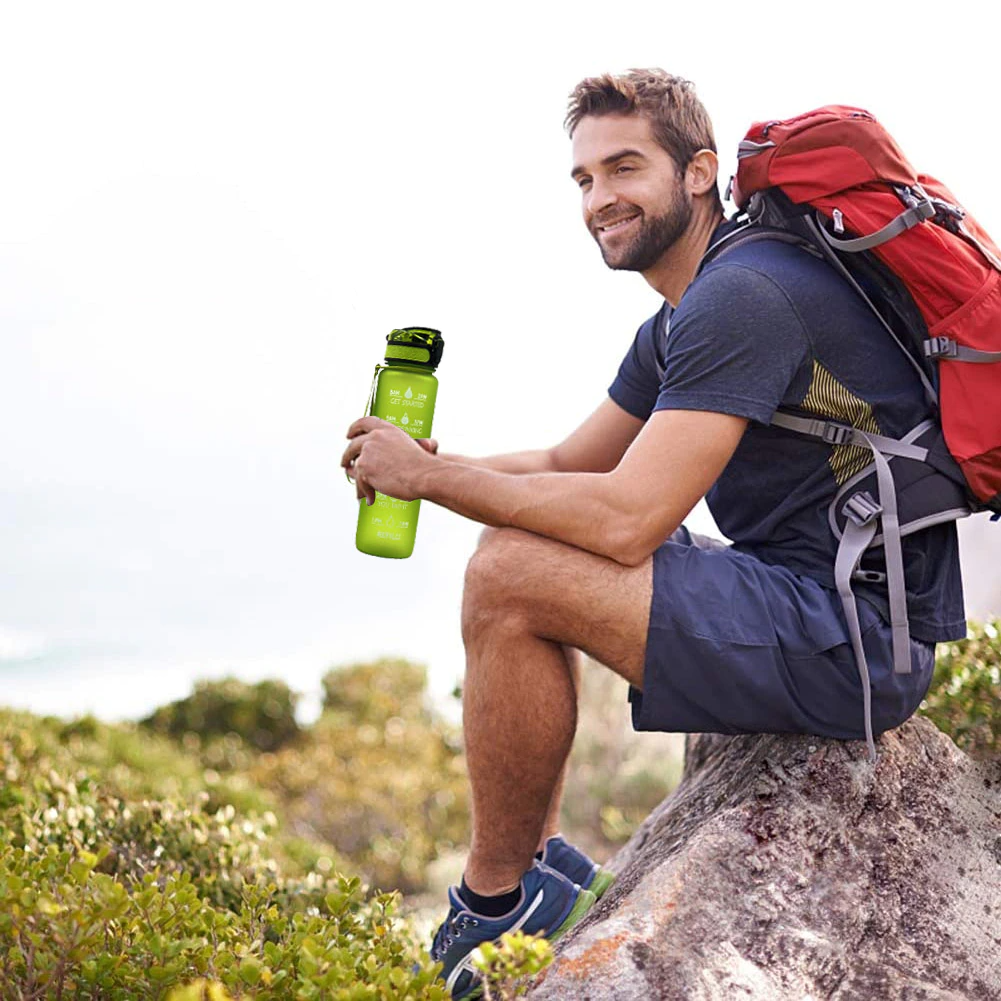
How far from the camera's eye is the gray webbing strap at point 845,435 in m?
3.78

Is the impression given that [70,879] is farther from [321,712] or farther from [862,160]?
[321,712]

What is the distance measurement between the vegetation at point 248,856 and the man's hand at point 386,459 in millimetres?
1206

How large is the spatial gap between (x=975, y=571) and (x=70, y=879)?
10251 mm

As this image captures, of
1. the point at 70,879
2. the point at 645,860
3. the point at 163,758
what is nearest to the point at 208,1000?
the point at 70,879

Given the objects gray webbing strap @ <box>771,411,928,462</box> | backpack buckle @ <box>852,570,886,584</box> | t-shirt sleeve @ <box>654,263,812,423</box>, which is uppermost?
t-shirt sleeve @ <box>654,263,812,423</box>

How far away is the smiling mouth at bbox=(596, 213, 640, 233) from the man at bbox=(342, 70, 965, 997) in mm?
692

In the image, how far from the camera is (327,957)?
3012 mm

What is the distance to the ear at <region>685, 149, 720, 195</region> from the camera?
4.53 metres

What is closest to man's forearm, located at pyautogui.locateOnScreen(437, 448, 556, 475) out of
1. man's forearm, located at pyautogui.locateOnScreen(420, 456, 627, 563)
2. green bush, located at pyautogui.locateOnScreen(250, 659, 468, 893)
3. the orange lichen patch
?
man's forearm, located at pyautogui.locateOnScreen(420, 456, 627, 563)

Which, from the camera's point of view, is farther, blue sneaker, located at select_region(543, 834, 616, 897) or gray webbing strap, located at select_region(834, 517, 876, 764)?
blue sneaker, located at select_region(543, 834, 616, 897)

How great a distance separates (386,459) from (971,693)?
2653 mm

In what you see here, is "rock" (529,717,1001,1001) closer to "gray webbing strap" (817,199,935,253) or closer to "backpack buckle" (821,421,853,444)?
"backpack buckle" (821,421,853,444)

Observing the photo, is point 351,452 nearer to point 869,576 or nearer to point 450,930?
point 450,930

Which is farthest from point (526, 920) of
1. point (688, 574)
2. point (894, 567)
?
point (894, 567)
